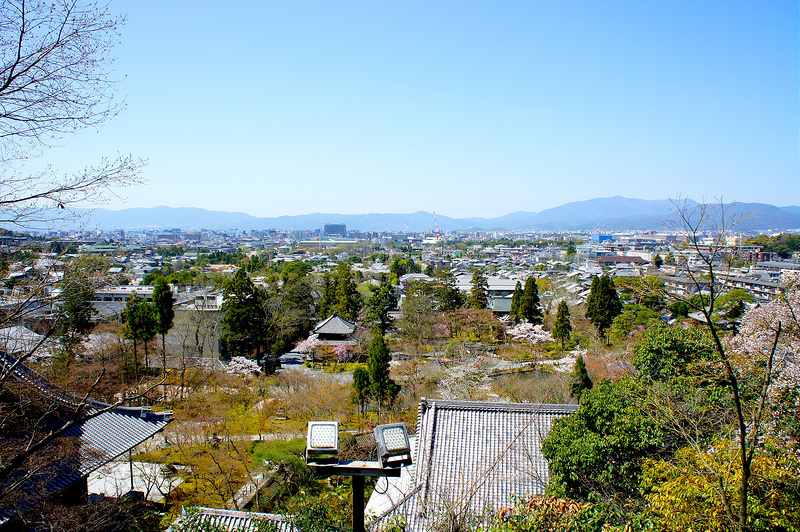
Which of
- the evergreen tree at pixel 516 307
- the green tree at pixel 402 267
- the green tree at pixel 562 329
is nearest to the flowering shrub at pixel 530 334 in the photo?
the green tree at pixel 562 329

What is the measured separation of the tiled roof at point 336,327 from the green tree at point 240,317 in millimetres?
2359

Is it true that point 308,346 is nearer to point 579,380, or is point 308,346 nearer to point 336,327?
point 336,327

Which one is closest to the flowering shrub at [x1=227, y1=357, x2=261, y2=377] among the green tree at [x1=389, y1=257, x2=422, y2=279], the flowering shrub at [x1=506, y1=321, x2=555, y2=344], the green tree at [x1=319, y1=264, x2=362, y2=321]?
the green tree at [x1=319, y1=264, x2=362, y2=321]

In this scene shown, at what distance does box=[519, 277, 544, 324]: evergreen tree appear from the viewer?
20.6 metres

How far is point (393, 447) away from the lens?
234 centimetres

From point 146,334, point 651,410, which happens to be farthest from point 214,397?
point 651,410

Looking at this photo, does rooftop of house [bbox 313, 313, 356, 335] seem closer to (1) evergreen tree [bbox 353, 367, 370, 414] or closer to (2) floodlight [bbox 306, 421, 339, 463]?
(1) evergreen tree [bbox 353, 367, 370, 414]

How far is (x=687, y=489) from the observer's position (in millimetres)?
3721

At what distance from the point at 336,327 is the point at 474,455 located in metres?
12.2

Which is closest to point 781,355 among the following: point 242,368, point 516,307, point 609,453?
point 609,453

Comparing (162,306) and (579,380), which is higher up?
(162,306)

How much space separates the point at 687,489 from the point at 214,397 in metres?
9.89

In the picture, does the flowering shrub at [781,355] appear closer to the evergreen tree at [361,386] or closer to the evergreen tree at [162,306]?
the evergreen tree at [361,386]

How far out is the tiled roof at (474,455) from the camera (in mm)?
6320
